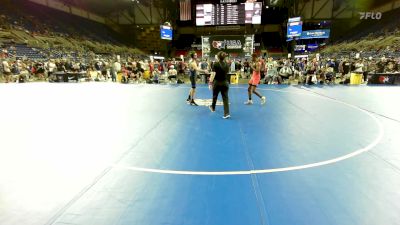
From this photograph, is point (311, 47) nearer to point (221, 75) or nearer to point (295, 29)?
point (295, 29)

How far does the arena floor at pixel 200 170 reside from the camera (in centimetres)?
304

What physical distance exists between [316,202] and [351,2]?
1915 inches

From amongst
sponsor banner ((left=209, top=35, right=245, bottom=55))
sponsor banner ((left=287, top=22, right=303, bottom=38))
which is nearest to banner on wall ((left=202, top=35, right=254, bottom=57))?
sponsor banner ((left=209, top=35, right=245, bottom=55))

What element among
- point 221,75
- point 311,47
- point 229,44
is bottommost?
point 221,75

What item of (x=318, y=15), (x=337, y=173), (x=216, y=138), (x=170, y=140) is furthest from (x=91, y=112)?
(x=318, y=15)

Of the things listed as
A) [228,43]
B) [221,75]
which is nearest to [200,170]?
[221,75]

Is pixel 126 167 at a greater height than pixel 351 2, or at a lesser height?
lesser

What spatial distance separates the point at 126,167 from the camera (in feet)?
14.1

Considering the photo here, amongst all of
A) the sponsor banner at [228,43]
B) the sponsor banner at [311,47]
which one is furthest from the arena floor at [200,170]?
the sponsor banner at [311,47]

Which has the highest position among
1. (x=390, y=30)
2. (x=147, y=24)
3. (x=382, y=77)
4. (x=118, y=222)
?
(x=147, y=24)

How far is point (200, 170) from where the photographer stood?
13.7 ft

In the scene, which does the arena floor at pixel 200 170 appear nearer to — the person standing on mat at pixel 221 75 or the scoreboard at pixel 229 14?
the person standing on mat at pixel 221 75

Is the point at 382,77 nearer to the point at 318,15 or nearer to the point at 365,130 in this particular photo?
the point at 365,130

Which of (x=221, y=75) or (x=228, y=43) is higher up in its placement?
(x=228, y=43)
